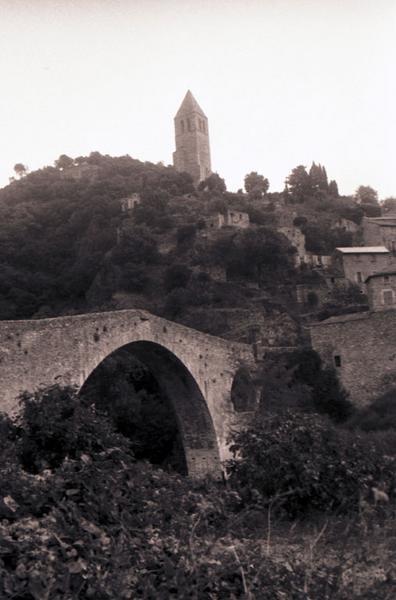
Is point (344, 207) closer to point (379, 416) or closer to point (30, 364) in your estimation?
point (379, 416)

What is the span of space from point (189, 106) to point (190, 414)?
217 feet

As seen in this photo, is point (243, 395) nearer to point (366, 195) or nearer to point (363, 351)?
point (363, 351)

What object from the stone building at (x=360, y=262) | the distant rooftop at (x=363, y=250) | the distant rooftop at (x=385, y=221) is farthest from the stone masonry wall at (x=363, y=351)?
the distant rooftop at (x=385, y=221)

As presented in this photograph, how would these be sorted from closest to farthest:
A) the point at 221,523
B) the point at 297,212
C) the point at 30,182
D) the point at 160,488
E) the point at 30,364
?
the point at 221,523, the point at 160,488, the point at 30,364, the point at 297,212, the point at 30,182

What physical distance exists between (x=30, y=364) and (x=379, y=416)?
61.3 ft

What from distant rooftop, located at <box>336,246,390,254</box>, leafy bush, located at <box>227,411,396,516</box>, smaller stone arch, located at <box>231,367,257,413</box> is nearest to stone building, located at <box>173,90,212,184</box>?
distant rooftop, located at <box>336,246,390,254</box>

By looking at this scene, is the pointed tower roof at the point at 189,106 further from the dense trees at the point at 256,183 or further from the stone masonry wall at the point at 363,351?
the stone masonry wall at the point at 363,351

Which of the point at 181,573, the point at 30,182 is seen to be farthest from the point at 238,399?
the point at 30,182

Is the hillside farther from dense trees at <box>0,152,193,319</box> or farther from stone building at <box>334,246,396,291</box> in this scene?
stone building at <box>334,246,396,291</box>

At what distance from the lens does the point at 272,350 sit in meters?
36.2

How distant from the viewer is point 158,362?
73.7ft

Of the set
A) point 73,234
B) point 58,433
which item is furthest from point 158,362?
point 73,234

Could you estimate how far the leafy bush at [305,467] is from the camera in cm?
1133

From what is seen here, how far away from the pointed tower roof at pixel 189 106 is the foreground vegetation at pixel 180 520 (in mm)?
75454
